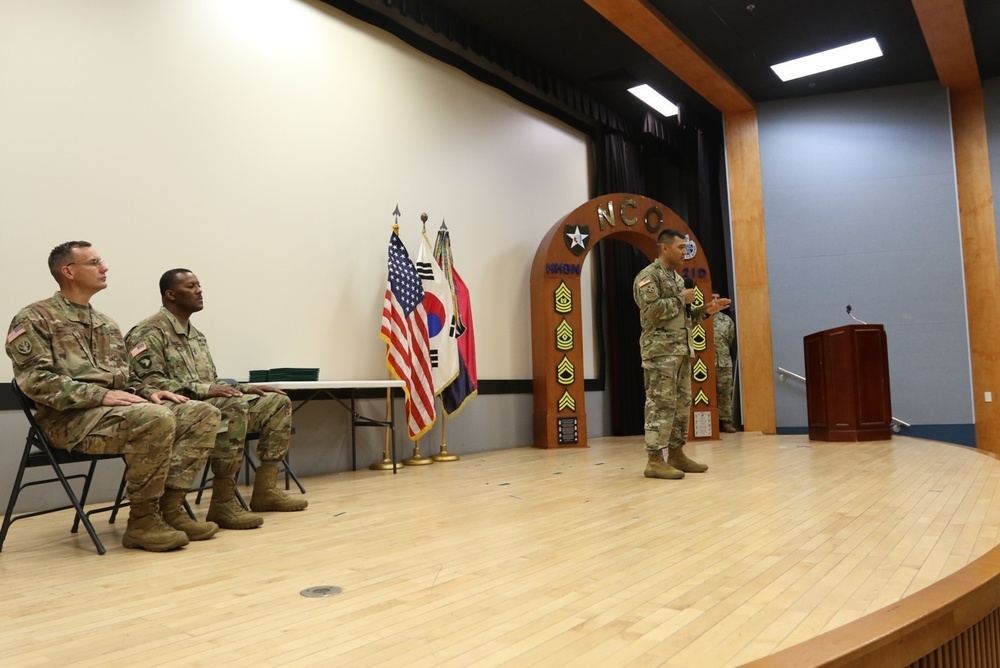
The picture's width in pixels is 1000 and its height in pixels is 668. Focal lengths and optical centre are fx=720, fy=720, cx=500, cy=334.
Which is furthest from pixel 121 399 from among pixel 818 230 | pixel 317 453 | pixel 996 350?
pixel 996 350

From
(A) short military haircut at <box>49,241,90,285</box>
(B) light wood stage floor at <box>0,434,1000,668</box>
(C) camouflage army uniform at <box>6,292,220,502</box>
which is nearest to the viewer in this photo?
(B) light wood stage floor at <box>0,434,1000,668</box>

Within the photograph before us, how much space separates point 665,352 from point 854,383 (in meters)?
2.98

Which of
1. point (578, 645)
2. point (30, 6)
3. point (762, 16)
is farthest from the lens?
point (762, 16)

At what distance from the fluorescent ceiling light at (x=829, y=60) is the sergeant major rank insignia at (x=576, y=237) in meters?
2.64

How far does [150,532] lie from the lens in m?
2.48

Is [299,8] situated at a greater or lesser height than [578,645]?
greater

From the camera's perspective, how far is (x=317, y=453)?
16.0ft

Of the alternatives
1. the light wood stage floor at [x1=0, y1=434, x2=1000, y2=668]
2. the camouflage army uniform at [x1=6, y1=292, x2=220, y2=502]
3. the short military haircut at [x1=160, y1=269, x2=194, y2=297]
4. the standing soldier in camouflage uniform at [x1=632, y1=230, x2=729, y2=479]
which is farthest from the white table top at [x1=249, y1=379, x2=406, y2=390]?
the standing soldier in camouflage uniform at [x1=632, y1=230, x2=729, y2=479]

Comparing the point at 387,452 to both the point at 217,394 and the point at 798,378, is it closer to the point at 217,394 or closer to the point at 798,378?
the point at 217,394

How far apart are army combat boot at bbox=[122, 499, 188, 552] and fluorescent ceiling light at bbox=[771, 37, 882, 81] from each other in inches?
275

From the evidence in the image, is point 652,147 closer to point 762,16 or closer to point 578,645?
point 762,16

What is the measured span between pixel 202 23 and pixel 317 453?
2.84 metres

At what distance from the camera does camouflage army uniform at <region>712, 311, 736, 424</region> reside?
315 inches

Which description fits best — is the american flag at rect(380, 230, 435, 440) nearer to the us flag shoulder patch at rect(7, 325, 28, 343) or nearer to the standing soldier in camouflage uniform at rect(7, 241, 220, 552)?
the standing soldier in camouflage uniform at rect(7, 241, 220, 552)
